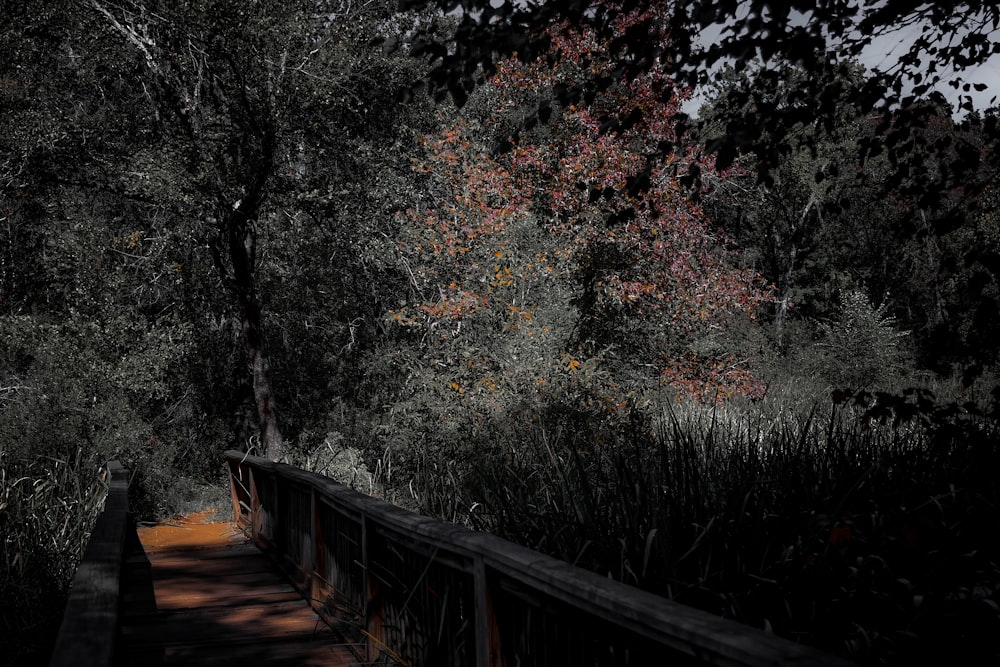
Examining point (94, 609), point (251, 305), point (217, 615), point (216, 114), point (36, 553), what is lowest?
point (217, 615)

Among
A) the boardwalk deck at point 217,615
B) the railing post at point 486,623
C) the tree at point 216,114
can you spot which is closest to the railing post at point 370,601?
the boardwalk deck at point 217,615

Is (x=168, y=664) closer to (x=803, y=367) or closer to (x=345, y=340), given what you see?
(x=345, y=340)

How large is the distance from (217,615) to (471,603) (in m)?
2.97

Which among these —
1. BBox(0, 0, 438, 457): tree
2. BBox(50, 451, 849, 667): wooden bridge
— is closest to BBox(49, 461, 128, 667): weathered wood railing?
BBox(50, 451, 849, 667): wooden bridge

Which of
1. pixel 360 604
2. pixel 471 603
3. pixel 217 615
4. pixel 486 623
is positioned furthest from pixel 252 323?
pixel 486 623

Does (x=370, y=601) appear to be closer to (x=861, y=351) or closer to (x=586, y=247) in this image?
(x=586, y=247)

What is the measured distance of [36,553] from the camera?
6820 mm

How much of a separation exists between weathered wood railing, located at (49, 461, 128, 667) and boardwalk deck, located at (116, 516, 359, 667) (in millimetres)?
492

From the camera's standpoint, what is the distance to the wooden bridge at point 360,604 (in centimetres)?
254

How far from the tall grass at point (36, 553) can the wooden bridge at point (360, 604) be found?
0.46 m

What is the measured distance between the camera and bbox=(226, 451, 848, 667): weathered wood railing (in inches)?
89.6

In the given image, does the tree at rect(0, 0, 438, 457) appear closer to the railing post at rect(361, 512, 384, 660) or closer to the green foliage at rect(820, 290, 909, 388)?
the railing post at rect(361, 512, 384, 660)

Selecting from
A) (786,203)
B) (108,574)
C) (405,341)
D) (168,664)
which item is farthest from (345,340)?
(786,203)

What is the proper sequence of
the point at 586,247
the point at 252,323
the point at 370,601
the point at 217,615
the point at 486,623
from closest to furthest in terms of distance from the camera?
the point at 486,623
the point at 370,601
the point at 217,615
the point at 586,247
the point at 252,323
